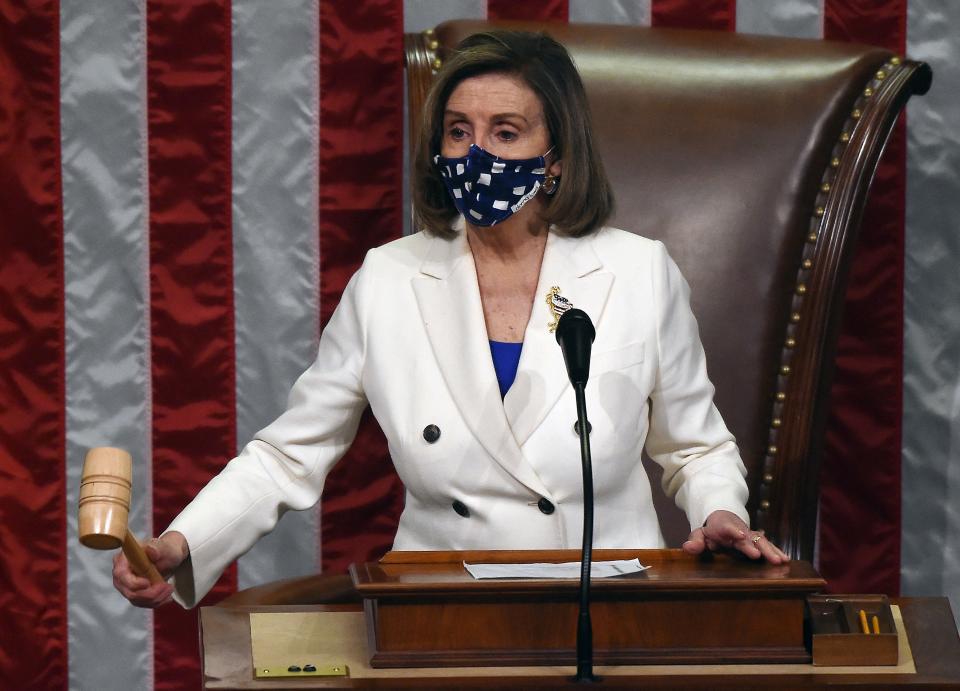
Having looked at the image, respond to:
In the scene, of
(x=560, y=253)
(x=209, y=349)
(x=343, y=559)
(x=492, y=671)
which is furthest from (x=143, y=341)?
(x=492, y=671)

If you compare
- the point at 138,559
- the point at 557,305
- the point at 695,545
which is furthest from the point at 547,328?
the point at 138,559

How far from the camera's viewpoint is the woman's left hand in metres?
1.86

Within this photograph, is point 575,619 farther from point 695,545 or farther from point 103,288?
point 103,288

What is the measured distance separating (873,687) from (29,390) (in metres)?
1.95

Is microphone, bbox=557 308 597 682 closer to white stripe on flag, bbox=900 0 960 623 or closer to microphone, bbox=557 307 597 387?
microphone, bbox=557 307 597 387

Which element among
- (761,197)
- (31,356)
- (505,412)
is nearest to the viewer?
(505,412)

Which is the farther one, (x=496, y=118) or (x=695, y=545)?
(x=496, y=118)

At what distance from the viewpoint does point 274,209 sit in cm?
305

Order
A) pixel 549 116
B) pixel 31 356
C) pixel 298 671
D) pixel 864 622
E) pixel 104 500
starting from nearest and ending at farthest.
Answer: pixel 104 500
pixel 298 671
pixel 864 622
pixel 549 116
pixel 31 356

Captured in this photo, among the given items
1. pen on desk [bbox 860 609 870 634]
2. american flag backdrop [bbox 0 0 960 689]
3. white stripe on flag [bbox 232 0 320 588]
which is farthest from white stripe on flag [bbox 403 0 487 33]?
pen on desk [bbox 860 609 870 634]

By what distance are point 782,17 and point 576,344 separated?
1.58 meters

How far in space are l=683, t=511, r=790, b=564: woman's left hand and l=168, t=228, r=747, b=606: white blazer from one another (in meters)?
0.23

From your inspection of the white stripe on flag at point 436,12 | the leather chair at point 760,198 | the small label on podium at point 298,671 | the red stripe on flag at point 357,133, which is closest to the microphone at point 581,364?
the small label on podium at point 298,671

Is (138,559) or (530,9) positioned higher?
(530,9)
